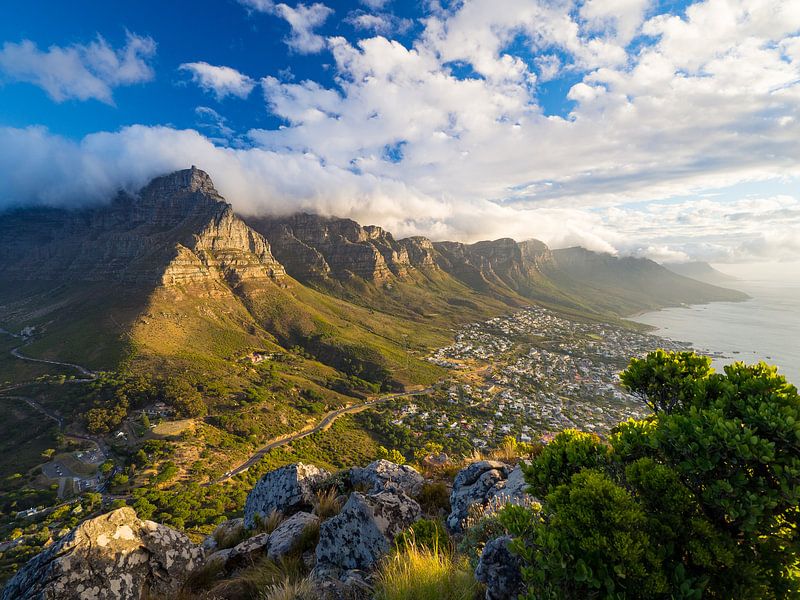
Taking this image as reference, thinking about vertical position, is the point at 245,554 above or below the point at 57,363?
above

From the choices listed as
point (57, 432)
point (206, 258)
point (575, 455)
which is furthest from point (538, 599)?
point (206, 258)

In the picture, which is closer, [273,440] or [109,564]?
[109,564]

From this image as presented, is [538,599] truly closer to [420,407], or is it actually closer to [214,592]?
[214,592]

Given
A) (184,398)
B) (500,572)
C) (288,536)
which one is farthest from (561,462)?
(184,398)

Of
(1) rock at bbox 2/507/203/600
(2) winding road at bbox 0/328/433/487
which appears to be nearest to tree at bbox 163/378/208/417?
(2) winding road at bbox 0/328/433/487

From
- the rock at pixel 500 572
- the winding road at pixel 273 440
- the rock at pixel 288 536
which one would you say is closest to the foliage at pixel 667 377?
the rock at pixel 500 572

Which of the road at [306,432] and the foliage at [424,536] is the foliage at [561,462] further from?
the road at [306,432]

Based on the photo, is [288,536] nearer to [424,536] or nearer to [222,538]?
[222,538]

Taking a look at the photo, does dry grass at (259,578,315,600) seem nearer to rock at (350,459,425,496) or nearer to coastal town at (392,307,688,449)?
rock at (350,459,425,496)
